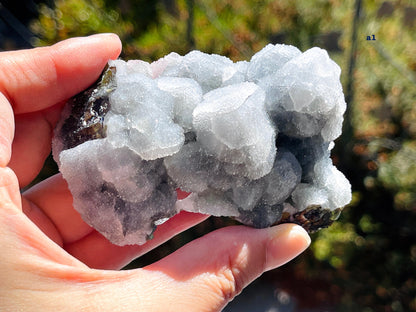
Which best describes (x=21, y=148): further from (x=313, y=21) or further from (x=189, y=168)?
(x=313, y=21)

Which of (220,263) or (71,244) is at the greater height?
(220,263)

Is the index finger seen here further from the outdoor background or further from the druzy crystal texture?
the outdoor background

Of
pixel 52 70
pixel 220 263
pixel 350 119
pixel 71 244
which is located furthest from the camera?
pixel 350 119

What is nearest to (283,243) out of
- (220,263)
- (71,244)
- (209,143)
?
(220,263)

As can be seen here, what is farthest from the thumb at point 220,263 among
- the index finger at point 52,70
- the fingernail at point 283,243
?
the index finger at point 52,70

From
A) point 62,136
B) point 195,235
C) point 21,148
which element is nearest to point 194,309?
point 62,136

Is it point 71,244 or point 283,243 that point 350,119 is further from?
point 71,244

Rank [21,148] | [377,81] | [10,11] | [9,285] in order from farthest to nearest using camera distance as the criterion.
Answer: [10,11], [377,81], [21,148], [9,285]
